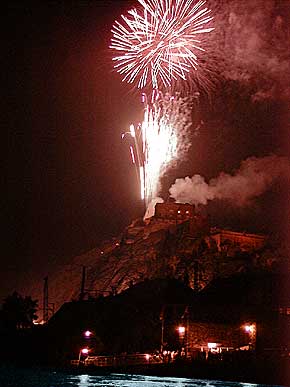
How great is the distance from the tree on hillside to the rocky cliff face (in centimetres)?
1086

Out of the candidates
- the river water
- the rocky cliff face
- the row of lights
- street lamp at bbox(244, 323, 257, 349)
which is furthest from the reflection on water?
the rocky cliff face

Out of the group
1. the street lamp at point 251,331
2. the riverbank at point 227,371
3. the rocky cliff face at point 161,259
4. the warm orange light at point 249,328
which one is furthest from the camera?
the rocky cliff face at point 161,259

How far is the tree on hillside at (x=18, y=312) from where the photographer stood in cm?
8866

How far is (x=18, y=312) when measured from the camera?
8962cm

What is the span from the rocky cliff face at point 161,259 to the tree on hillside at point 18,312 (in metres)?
10.9

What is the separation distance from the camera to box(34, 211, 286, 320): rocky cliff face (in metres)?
94.4

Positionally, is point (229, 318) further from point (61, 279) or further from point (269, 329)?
point (61, 279)

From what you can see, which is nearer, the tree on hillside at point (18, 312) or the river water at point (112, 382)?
the river water at point (112, 382)

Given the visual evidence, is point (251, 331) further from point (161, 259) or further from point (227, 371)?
point (161, 259)

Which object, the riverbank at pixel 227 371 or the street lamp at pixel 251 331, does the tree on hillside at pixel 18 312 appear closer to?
the riverbank at pixel 227 371

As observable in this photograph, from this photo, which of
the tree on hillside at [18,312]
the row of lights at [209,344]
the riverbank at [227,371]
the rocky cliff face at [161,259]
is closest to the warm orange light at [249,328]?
the row of lights at [209,344]

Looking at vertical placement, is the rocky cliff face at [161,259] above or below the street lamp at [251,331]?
above

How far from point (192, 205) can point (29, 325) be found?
3847cm

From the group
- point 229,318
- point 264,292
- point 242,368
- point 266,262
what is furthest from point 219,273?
point 242,368
